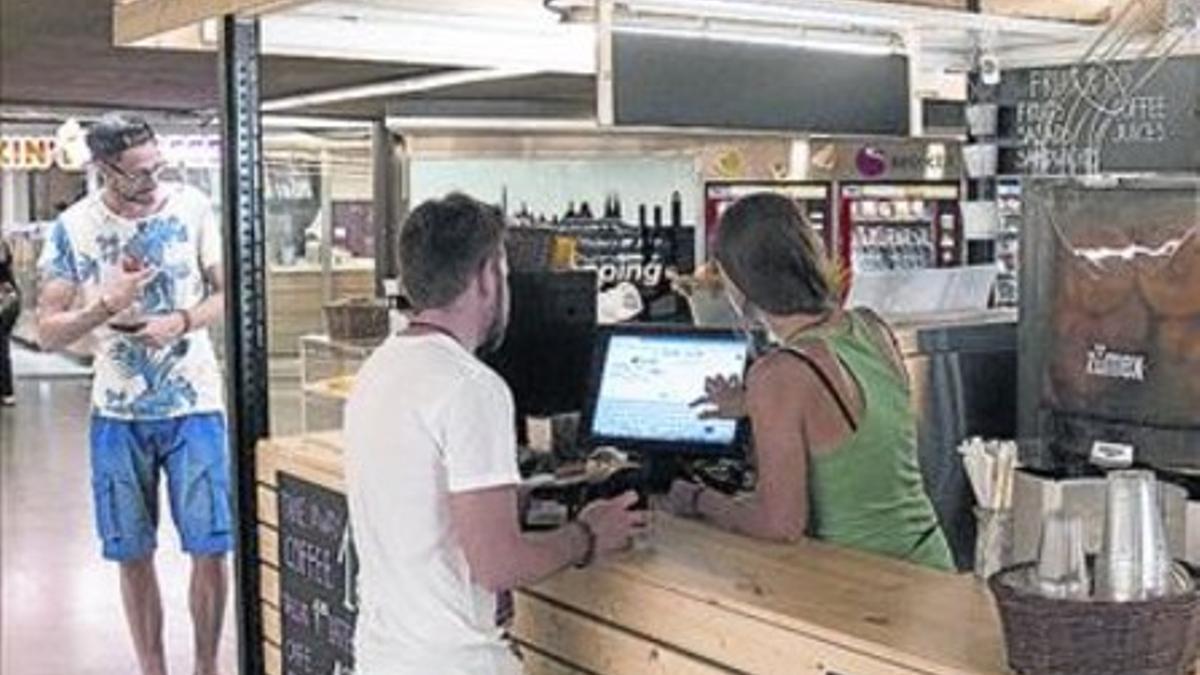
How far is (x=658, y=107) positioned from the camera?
3629 millimetres

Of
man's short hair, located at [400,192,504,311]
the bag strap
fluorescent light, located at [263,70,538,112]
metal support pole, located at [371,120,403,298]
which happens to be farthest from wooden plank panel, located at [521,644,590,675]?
metal support pole, located at [371,120,403,298]

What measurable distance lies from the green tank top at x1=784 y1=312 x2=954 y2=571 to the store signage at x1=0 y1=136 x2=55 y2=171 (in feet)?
43.1

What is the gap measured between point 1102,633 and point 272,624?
2386mm

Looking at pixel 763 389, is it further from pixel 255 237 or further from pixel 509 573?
pixel 255 237

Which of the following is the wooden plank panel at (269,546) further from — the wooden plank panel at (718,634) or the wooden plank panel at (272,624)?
the wooden plank panel at (718,634)

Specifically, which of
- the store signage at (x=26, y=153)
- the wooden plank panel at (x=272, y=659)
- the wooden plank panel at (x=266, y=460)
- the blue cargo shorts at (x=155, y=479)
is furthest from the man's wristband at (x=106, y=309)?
the store signage at (x=26, y=153)

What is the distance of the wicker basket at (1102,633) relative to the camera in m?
1.70

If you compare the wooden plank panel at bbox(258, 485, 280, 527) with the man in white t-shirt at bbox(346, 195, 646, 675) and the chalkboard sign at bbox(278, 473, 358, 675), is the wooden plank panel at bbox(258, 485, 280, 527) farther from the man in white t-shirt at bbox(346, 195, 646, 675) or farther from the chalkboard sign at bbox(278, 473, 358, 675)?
the man in white t-shirt at bbox(346, 195, 646, 675)

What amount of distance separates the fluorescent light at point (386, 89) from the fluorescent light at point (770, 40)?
9.19 feet

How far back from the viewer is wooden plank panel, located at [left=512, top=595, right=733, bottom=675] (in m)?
2.37

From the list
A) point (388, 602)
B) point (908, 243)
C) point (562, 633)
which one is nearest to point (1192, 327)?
point (562, 633)

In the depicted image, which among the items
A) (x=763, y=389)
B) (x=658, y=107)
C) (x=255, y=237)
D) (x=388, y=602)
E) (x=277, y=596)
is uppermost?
(x=658, y=107)

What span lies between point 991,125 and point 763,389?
8.19ft

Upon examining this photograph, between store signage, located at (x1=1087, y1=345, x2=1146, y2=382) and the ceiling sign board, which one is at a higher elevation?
the ceiling sign board
